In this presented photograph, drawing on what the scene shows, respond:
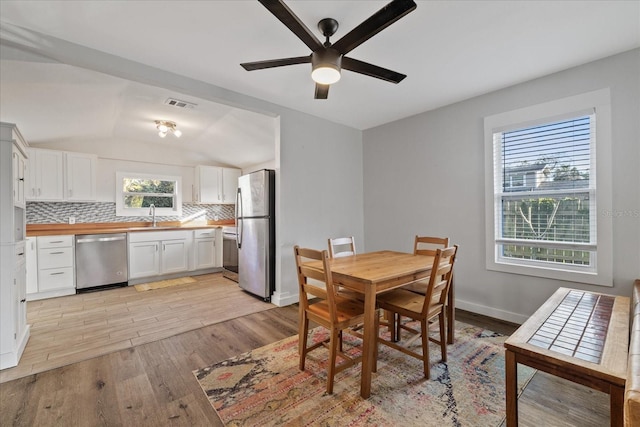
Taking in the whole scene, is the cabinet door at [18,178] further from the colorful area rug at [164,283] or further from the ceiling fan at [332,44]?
the colorful area rug at [164,283]

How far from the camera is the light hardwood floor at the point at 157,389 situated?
1.58 m

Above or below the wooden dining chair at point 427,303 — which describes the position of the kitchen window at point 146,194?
above

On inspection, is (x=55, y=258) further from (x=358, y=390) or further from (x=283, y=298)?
(x=358, y=390)

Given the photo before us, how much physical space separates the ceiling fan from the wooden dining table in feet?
4.46

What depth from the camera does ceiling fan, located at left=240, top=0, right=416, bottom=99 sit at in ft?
4.49

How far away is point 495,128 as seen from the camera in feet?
9.88

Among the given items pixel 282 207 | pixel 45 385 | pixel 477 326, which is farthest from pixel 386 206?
pixel 45 385

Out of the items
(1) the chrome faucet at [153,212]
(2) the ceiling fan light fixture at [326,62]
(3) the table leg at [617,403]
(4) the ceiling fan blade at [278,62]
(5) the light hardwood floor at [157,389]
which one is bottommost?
(5) the light hardwood floor at [157,389]

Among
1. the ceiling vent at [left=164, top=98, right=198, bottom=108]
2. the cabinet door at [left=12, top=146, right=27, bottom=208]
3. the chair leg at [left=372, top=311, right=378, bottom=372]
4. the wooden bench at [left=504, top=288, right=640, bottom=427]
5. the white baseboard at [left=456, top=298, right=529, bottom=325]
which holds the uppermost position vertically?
the ceiling vent at [left=164, top=98, right=198, bottom=108]

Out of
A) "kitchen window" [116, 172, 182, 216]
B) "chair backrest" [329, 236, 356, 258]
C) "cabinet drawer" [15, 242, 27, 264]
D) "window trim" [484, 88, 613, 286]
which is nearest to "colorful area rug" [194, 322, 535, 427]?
"chair backrest" [329, 236, 356, 258]

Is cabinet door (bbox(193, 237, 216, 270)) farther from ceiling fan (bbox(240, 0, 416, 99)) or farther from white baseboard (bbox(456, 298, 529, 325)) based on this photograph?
white baseboard (bbox(456, 298, 529, 325))

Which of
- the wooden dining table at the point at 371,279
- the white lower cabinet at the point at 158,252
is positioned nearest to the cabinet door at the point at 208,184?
the white lower cabinet at the point at 158,252

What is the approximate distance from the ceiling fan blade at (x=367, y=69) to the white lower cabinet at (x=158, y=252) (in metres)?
4.43

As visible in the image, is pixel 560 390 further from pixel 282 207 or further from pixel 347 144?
pixel 347 144
